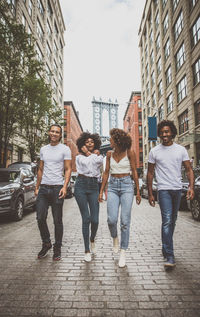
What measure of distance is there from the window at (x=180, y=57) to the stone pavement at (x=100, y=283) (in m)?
24.0

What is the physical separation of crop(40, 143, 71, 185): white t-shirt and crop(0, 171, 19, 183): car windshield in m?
4.89

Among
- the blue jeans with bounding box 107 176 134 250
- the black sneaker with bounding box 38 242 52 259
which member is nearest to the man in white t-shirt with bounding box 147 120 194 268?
the blue jeans with bounding box 107 176 134 250

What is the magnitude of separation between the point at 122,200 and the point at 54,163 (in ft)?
3.98

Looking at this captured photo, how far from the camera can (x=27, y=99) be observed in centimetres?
1647

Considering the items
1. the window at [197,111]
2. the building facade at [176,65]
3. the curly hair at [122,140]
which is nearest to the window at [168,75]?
the building facade at [176,65]

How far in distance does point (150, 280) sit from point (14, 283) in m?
1.61

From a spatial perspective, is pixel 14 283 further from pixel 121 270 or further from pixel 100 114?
pixel 100 114

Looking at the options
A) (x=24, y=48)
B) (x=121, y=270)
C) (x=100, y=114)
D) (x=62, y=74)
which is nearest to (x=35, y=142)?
(x=24, y=48)

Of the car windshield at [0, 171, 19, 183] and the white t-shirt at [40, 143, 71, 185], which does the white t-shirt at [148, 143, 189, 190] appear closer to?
the white t-shirt at [40, 143, 71, 185]

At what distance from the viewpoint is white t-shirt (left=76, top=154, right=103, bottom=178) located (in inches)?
151

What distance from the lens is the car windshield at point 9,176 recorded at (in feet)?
27.7

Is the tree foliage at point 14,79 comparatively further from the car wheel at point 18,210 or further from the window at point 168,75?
the window at point 168,75

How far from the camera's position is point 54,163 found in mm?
3969

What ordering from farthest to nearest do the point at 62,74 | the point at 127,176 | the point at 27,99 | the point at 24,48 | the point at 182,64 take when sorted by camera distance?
the point at 62,74, the point at 182,64, the point at 27,99, the point at 24,48, the point at 127,176
